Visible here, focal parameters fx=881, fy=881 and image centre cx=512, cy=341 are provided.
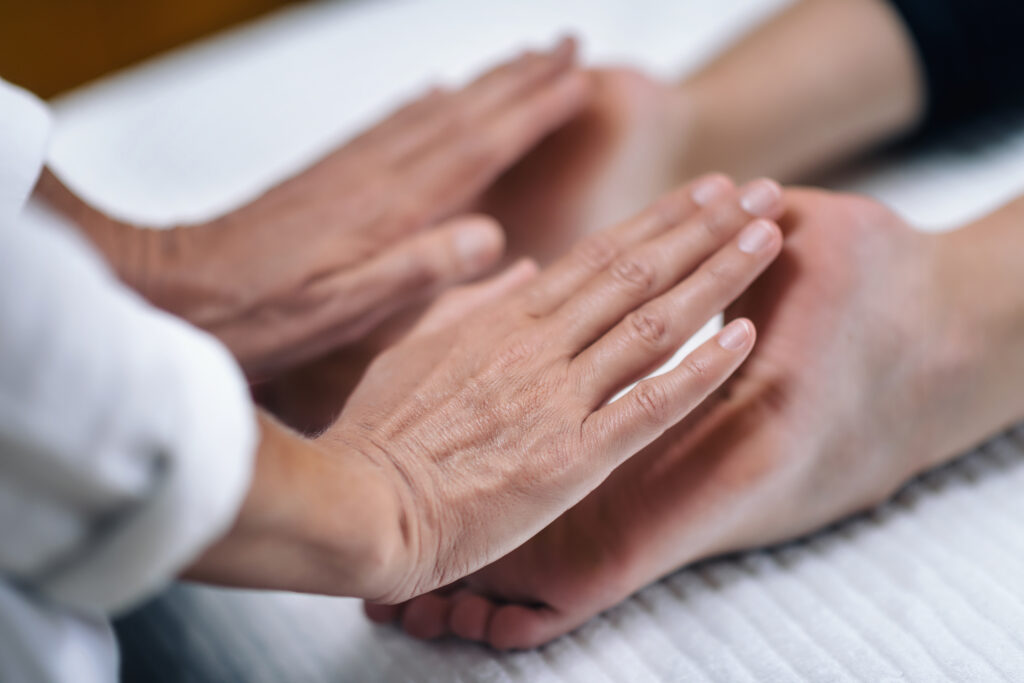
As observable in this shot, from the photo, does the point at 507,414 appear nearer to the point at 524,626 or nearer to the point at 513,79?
the point at 524,626

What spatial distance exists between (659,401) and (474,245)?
266 mm

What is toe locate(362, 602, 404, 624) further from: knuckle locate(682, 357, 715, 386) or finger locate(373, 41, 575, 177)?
finger locate(373, 41, 575, 177)

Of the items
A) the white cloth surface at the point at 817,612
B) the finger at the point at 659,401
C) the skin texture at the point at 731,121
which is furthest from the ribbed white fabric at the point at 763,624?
the skin texture at the point at 731,121

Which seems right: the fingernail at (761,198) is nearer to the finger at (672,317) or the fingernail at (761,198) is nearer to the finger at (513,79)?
the finger at (672,317)

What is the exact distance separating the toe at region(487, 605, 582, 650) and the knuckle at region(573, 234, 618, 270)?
207mm

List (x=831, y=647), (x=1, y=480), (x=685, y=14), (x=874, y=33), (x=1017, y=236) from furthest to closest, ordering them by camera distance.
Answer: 1. (x=685, y=14)
2. (x=874, y=33)
3. (x=1017, y=236)
4. (x=831, y=647)
5. (x=1, y=480)

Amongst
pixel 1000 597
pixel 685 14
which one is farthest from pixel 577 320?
pixel 685 14

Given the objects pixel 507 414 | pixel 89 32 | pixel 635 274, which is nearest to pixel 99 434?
pixel 507 414

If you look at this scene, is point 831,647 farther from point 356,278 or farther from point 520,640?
point 356,278

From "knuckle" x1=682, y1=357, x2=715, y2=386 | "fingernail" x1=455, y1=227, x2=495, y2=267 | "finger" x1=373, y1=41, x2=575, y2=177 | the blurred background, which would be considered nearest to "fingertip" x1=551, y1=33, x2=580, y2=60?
"finger" x1=373, y1=41, x2=575, y2=177

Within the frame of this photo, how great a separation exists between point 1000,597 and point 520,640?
267mm

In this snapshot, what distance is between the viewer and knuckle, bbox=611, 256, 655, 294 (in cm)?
52

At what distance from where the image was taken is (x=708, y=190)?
56cm

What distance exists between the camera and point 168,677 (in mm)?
512
